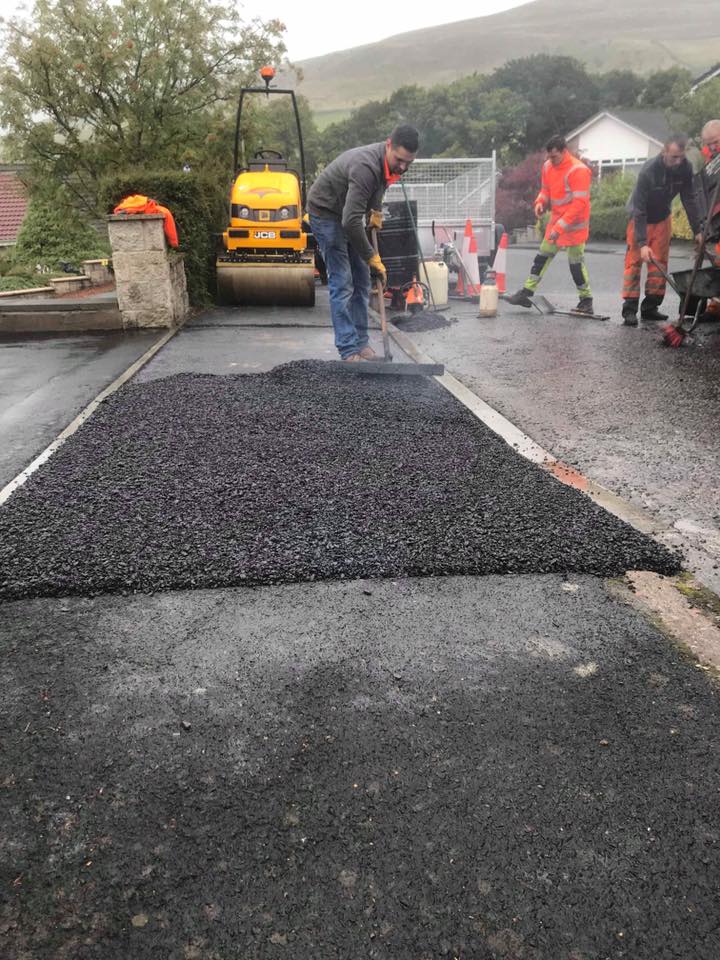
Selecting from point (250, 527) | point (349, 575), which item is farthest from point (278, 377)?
point (349, 575)

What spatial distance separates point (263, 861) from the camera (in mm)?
1585

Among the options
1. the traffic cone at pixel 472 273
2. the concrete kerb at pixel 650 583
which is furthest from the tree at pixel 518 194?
the concrete kerb at pixel 650 583

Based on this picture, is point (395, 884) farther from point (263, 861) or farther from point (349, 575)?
point (349, 575)

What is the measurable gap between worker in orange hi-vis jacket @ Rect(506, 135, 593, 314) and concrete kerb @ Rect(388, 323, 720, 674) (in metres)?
5.40

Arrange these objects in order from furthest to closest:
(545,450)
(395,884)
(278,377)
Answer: (278,377), (545,450), (395,884)

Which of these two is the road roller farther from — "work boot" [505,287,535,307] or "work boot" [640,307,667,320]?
"work boot" [640,307,667,320]

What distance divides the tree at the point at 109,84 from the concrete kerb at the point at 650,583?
12.2m

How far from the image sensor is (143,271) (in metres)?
8.83

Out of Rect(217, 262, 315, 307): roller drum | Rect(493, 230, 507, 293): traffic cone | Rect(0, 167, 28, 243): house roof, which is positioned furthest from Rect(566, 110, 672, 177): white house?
Rect(217, 262, 315, 307): roller drum

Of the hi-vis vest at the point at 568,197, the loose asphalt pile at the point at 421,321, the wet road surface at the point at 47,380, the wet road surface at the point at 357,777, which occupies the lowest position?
the loose asphalt pile at the point at 421,321

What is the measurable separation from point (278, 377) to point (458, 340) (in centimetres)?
294

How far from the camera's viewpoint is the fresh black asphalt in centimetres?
145

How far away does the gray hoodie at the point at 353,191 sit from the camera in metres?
6.08

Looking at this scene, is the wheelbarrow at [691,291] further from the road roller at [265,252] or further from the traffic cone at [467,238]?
the road roller at [265,252]
